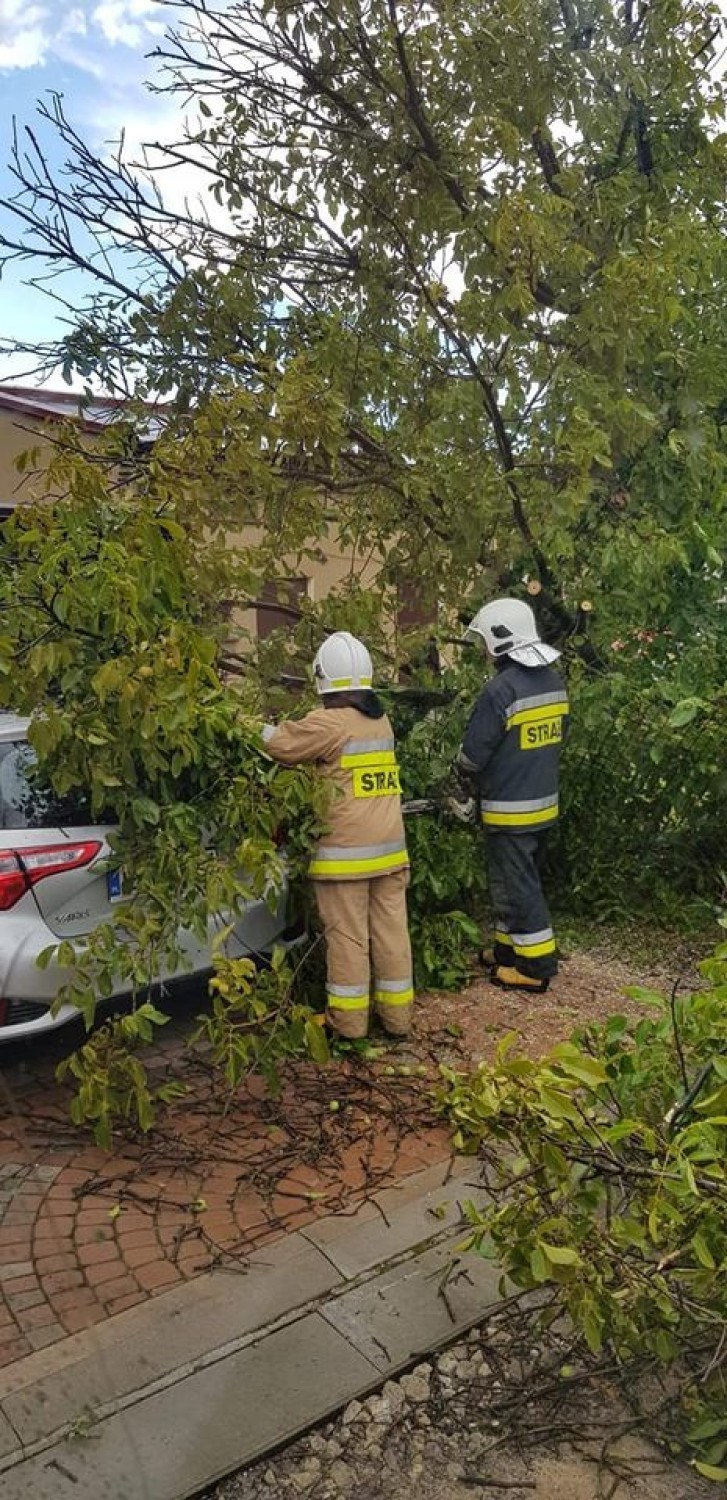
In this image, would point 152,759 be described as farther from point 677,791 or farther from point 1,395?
point 1,395

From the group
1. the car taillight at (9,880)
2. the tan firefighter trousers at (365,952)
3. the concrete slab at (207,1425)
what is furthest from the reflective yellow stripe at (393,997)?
the concrete slab at (207,1425)

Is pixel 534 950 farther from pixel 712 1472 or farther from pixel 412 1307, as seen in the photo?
pixel 712 1472

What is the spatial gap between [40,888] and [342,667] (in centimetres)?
145

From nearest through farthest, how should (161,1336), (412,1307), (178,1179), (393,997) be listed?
1. (161,1336)
2. (412,1307)
3. (178,1179)
4. (393,997)

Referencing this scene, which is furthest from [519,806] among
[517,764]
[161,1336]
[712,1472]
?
[712,1472]

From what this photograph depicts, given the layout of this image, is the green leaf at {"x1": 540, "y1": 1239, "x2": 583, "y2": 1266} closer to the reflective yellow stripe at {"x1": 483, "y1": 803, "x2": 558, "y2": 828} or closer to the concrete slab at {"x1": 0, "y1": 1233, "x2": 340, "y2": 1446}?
the concrete slab at {"x1": 0, "y1": 1233, "x2": 340, "y2": 1446}

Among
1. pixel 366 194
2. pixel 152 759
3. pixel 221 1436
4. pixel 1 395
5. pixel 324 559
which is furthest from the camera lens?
pixel 1 395

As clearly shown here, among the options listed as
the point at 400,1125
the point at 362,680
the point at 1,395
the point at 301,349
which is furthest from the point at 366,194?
the point at 1,395

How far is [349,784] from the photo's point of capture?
4.20 metres

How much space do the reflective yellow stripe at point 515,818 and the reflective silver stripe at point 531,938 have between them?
51 centimetres

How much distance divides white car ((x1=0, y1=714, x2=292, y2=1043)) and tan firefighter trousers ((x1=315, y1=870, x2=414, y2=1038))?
0.38m

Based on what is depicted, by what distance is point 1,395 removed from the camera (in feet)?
36.9

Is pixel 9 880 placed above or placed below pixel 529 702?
below

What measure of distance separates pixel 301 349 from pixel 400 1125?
3.68m
